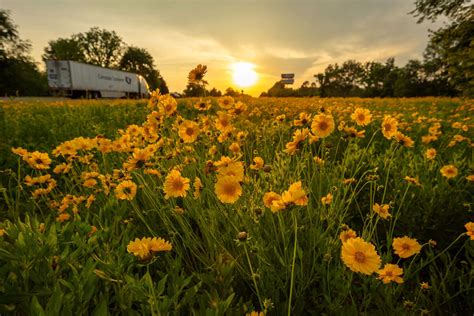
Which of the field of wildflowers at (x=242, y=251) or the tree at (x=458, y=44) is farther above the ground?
the tree at (x=458, y=44)

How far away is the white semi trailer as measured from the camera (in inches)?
1095

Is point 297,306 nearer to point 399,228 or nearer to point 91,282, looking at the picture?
point 91,282

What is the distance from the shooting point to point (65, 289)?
4.09 ft

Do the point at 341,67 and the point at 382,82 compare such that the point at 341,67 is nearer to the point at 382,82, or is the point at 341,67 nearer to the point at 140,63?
the point at 382,82

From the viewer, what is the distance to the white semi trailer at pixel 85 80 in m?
27.8

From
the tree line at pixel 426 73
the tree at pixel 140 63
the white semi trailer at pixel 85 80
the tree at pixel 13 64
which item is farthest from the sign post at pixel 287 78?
the tree at pixel 140 63

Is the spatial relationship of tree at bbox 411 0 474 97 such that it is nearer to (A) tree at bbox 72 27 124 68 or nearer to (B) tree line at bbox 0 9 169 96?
(B) tree line at bbox 0 9 169 96

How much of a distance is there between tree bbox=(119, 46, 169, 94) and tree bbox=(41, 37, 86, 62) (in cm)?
885

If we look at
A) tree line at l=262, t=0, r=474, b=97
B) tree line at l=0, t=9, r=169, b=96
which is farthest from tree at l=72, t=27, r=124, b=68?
tree line at l=262, t=0, r=474, b=97

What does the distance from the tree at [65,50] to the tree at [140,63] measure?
8.85m

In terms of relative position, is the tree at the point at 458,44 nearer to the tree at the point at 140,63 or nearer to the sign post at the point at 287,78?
the sign post at the point at 287,78

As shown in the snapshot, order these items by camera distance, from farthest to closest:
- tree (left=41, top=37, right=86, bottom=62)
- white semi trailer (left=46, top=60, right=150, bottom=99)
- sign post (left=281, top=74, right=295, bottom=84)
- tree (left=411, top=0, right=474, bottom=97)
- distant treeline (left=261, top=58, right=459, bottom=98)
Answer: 1. tree (left=41, top=37, right=86, bottom=62)
2. distant treeline (left=261, top=58, right=459, bottom=98)
3. white semi trailer (left=46, top=60, right=150, bottom=99)
4. sign post (left=281, top=74, right=295, bottom=84)
5. tree (left=411, top=0, right=474, bottom=97)

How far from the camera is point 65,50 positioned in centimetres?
5409

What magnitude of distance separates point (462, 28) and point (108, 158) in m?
8.72
